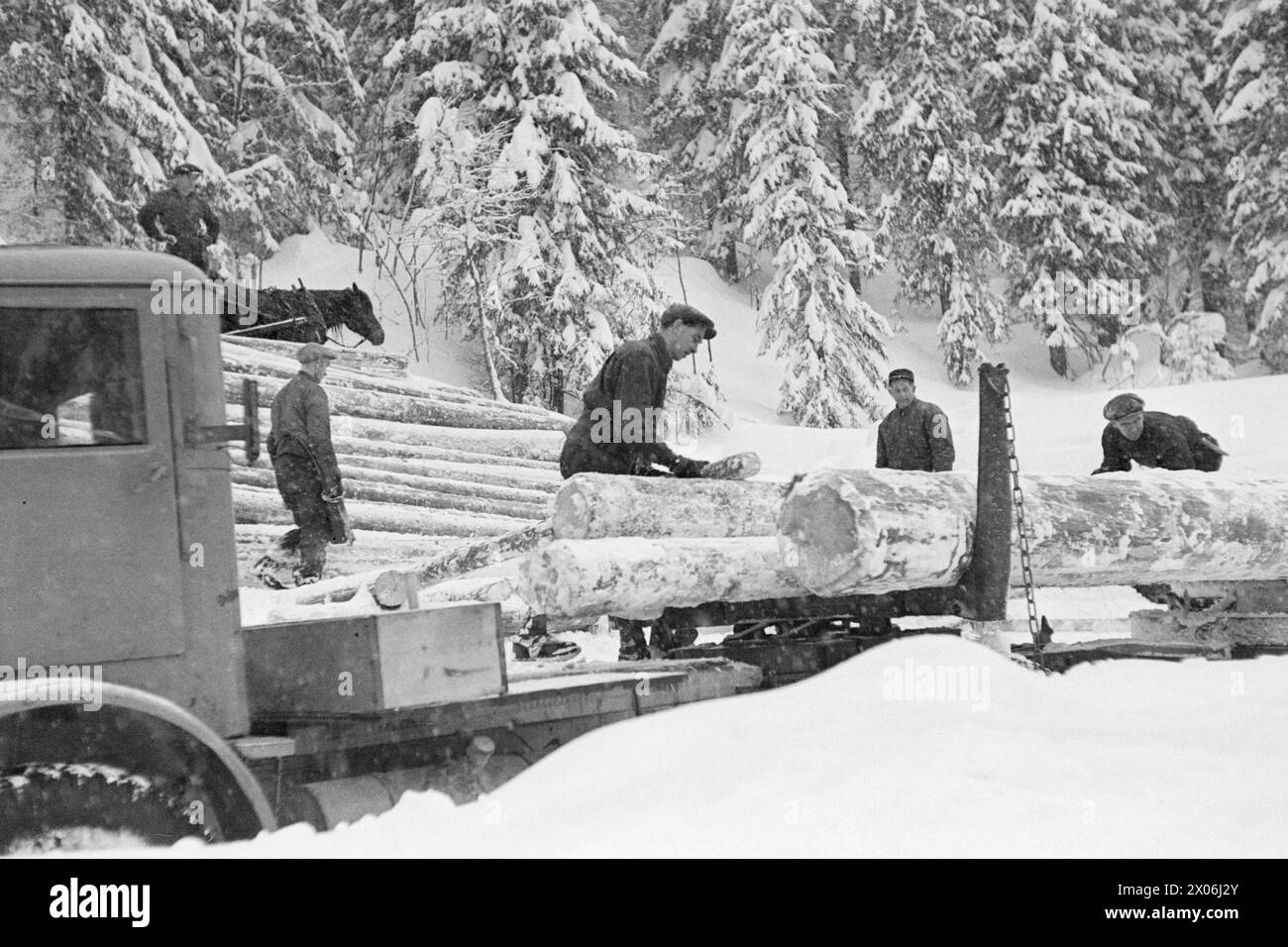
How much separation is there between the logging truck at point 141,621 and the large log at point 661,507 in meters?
1.96

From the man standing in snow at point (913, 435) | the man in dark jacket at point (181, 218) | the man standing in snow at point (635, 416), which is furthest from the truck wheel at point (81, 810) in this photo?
the man in dark jacket at point (181, 218)

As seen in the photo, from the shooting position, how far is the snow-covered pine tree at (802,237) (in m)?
25.2

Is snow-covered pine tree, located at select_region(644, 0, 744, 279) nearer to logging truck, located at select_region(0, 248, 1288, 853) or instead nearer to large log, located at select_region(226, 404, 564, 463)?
large log, located at select_region(226, 404, 564, 463)

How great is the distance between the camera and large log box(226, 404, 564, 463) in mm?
13430

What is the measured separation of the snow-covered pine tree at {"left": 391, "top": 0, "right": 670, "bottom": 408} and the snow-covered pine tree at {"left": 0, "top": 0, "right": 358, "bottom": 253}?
11.7 ft

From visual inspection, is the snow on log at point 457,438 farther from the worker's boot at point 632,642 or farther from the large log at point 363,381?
the worker's boot at point 632,642

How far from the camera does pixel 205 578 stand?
4.20 m

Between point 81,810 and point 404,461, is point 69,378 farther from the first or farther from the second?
point 404,461

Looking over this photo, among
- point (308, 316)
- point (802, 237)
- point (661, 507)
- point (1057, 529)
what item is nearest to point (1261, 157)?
point (802, 237)

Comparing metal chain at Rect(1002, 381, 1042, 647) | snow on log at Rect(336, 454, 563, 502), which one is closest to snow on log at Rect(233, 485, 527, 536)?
snow on log at Rect(336, 454, 563, 502)

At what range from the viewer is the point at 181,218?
11734 millimetres
